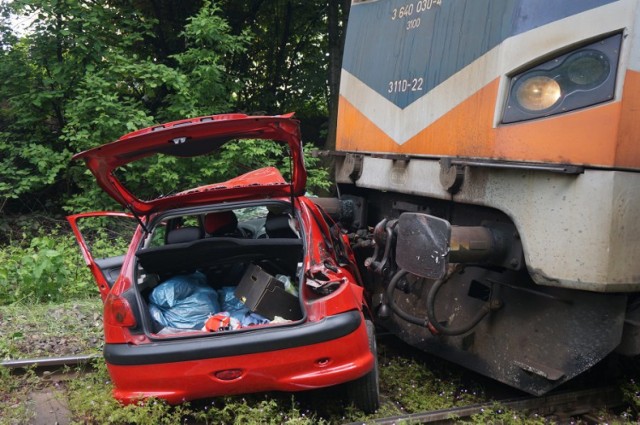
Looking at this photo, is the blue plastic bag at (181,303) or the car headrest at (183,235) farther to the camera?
the car headrest at (183,235)

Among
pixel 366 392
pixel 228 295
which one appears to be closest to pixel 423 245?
pixel 366 392

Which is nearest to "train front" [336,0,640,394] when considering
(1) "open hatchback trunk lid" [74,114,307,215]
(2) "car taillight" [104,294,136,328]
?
(1) "open hatchback trunk lid" [74,114,307,215]

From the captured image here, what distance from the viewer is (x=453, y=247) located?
341 centimetres

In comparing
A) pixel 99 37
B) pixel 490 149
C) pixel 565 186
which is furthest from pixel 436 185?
pixel 99 37

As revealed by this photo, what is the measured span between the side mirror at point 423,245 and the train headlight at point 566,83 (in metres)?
0.79

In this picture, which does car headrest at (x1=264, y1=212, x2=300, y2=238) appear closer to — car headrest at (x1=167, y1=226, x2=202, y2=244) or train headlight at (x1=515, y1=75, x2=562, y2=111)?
car headrest at (x1=167, y1=226, x2=202, y2=244)

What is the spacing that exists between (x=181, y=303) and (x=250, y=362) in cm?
109

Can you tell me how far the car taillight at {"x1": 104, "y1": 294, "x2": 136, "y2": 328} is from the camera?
359cm

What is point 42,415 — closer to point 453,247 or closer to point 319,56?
point 453,247

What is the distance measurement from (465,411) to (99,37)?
8615 millimetres

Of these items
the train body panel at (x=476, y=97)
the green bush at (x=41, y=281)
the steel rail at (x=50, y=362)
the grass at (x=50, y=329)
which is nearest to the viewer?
the train body panel at (x=476, y=97)

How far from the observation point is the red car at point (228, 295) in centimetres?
340

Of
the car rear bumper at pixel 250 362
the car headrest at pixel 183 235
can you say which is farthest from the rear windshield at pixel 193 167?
the car rear bumper at pixel 250 362

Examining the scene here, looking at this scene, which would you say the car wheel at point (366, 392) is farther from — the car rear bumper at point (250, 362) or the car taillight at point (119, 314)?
the car taillight at point (119, 314)
